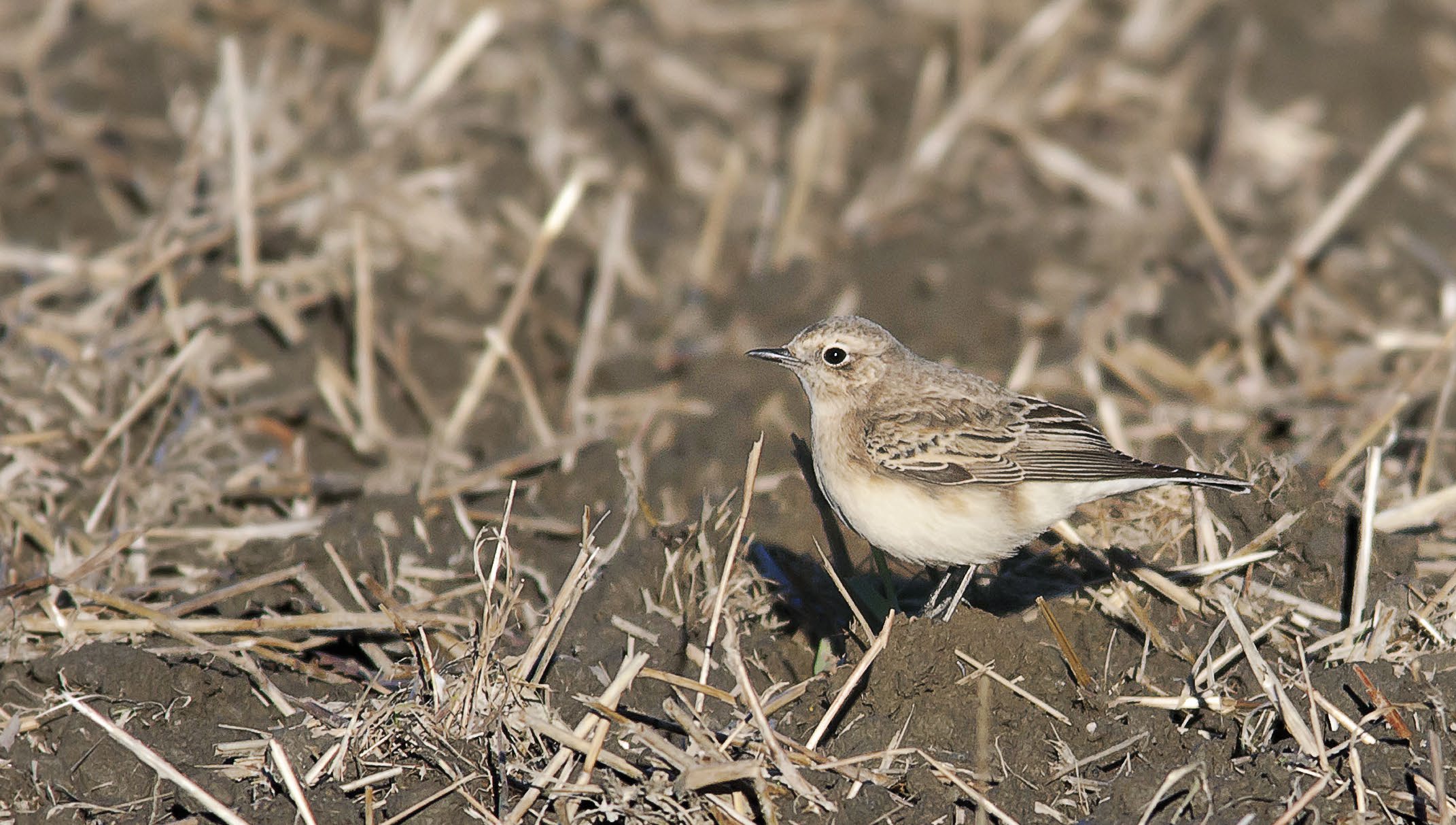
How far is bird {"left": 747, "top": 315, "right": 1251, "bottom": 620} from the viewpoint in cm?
574

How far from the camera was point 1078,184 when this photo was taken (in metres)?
10.8

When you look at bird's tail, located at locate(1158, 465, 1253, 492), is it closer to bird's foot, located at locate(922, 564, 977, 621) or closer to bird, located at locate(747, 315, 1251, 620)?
bird, located at locate(747, 315, 1251, 620)

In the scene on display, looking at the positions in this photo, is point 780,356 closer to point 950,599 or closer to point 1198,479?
point 950,599

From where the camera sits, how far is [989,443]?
608cm

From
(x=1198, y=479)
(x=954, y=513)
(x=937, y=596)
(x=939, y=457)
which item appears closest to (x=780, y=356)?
(x=939, y=457)

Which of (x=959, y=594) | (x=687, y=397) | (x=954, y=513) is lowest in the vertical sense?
(x=687, y=397)

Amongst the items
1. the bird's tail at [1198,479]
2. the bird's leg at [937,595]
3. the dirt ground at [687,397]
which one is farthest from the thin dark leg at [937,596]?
the bird's tail at [1198,479]

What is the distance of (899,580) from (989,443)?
0.99 meters

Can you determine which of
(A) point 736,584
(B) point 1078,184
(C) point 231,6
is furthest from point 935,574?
(C) point 231,6

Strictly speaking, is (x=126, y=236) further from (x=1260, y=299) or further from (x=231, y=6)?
(x=1260, y=299)

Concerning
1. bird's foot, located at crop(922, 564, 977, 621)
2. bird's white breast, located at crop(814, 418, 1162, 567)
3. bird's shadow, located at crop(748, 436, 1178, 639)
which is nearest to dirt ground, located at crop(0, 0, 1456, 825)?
bird's shadow, located at crop(748, 436, 1178, 639)

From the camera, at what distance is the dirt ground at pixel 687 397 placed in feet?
17.2

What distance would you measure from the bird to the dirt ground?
380 millimetres

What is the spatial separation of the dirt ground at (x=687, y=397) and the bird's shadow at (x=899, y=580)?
1.0 inches
